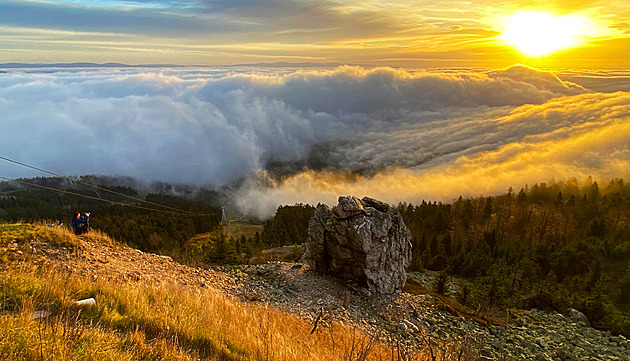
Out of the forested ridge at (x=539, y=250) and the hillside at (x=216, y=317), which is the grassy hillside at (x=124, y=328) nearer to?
the hillside at (x=216, y=317)

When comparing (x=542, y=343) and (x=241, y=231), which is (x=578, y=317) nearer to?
(x=542, y=343)

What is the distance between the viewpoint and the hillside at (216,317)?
5984 millimetres

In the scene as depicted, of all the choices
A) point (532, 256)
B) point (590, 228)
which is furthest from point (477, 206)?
point (532, 256)

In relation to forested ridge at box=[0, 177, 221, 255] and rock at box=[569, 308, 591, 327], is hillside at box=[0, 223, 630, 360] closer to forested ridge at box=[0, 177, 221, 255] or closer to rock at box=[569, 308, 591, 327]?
rock at box=[569, 308, 591, 327]

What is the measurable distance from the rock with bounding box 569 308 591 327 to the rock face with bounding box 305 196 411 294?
25.7 metres

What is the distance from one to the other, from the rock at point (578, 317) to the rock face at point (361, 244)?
2568cm

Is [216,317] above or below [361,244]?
above

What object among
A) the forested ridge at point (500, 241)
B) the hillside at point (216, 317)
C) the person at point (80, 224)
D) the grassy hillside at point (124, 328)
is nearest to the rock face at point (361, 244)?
the hillside at point (216, 317)

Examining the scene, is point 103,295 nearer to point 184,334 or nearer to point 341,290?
point 184,334

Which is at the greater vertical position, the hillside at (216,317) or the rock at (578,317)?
the hillside at (216,317)

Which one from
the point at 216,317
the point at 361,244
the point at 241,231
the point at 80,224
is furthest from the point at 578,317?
the point at 241,231

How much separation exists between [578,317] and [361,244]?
1296 inches

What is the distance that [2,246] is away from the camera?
14852 millimetres

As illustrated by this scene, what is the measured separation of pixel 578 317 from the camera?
4078 cm
